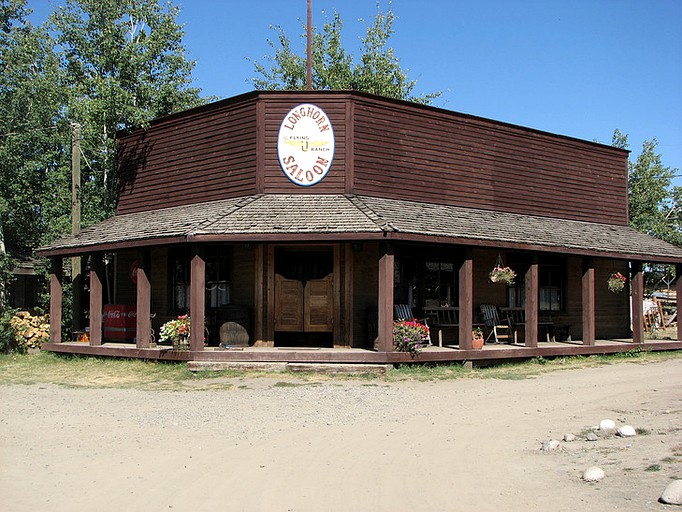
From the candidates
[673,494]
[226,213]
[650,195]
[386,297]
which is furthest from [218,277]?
[650,195]

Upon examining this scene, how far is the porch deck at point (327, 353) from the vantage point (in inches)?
574

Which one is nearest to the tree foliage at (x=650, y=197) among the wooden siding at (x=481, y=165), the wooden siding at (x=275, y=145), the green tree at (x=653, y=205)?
the green tree at (x=653, y=205)

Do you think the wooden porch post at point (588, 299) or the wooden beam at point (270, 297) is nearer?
the wooden beam at point (270, 297)

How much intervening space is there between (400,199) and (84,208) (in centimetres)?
1033

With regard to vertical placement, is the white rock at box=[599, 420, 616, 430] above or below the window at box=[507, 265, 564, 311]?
below

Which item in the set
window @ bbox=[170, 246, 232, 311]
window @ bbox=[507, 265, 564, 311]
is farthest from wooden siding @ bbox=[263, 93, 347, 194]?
window @ bbox=[507, 265, 564, 311]

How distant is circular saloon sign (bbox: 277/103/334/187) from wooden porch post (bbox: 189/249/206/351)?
303cm

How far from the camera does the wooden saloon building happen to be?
49.5 feet

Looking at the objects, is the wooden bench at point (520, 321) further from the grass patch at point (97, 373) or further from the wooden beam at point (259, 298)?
the grass patch at point (97, 373)

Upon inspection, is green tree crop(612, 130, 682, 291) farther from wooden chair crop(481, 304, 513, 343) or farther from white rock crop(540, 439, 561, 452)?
white rock crop(540, 439, 561, 452)

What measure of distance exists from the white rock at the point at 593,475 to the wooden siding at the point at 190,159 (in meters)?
11.4

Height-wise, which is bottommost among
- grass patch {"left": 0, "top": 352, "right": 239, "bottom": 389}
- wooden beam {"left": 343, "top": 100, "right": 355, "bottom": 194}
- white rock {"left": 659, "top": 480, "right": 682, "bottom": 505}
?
grass patch {"left": 0, "top": 352, "right": 239, "bottom": 389}


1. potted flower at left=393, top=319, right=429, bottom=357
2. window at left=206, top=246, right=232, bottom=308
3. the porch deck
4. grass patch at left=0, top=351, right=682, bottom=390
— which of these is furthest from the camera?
window at left=206, top=246, right=232, bottom=308

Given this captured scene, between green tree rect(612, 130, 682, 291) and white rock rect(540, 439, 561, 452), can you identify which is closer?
white rock rect(540, 439, 561, 452)
